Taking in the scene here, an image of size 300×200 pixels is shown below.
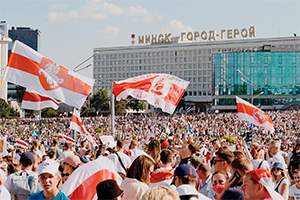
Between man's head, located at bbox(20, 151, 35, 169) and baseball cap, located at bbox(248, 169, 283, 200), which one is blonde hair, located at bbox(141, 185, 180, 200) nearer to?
baseball cap, located at bbox(248, 169, 283, 200)

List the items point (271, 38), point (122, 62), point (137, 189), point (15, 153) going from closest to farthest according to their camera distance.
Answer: point (137, 189)
point (15, 153)
point (271, 38)
point (122, 62)

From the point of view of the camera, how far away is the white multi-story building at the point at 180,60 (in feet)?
418

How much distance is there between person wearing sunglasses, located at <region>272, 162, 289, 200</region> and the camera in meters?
6.40

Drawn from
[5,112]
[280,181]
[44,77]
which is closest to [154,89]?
[44,77]

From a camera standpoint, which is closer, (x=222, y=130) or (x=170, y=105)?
(x=170, y=105)

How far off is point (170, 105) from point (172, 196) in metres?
11.5

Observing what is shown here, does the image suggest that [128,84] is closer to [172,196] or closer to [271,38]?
[172,196]

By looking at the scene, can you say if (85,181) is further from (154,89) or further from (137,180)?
(154,89)

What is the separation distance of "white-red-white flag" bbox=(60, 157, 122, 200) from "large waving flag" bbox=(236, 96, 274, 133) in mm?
13019

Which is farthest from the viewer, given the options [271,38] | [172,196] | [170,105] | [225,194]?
[271,38]

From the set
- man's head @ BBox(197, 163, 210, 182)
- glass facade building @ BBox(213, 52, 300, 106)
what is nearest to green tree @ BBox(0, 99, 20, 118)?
glass facade building @ BBox(213, 52, 300, 106)

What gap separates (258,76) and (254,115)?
88700 millimetres

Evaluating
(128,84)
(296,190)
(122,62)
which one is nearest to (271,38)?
(122,62)

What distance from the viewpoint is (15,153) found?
11.4 metres
